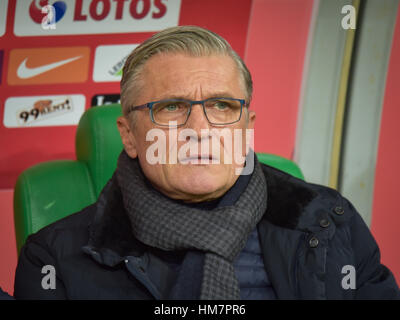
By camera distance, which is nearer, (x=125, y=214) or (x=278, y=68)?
(x=125, y=214)

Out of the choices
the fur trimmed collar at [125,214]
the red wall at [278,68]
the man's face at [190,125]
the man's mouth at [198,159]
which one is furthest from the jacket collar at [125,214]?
the red wall at [278,68]

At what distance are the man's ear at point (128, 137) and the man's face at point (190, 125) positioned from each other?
0.17 feet

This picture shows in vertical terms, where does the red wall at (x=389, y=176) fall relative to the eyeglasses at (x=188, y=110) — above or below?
below

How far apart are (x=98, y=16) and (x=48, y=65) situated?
262 millimetres

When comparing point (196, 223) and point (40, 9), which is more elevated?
point (40, 9)

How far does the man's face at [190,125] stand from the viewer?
1.12 meters

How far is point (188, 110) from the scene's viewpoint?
114 cm

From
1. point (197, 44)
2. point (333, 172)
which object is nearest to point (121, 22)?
point (197, 44)

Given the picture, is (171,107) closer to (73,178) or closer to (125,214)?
(125,214)

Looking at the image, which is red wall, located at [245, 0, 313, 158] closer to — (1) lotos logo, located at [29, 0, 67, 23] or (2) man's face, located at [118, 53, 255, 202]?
(1) lotos logo, located at [29, 0, 67, 23]

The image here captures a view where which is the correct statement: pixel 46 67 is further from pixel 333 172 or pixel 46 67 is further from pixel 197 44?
pixel 333 172

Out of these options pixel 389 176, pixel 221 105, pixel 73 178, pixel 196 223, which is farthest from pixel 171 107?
pixel 389 176

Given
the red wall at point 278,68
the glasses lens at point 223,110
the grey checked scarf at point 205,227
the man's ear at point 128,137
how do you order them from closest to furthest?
the grey checked scarf at point 205,227 → the glasses lens at point 223,110 → the man's ear at point 128,137 → the red wall at point 278,68

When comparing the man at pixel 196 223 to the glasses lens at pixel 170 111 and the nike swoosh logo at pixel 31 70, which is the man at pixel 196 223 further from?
the nike swoosh logo at pixel 31 70
